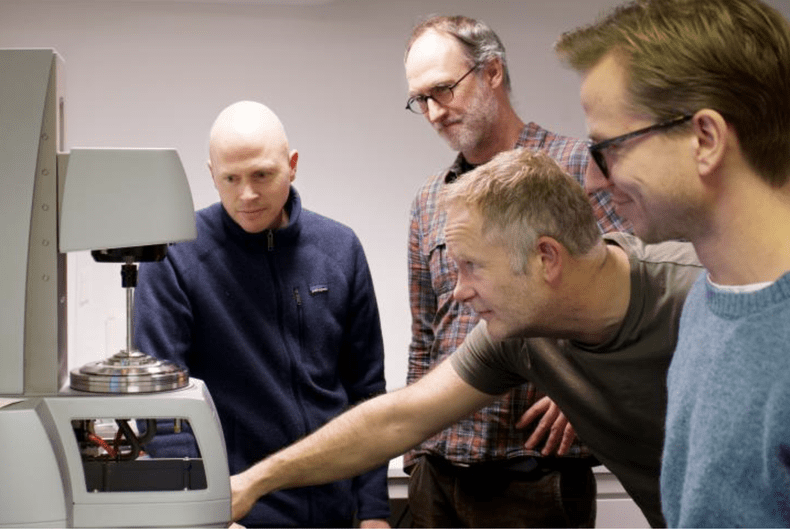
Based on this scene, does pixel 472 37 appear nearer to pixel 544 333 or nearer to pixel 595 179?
pixel 544 333

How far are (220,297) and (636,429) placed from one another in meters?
0.95

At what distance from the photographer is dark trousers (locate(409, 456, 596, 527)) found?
2189 millimetres

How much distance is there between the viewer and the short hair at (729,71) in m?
1.01

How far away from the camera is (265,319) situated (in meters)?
2.22

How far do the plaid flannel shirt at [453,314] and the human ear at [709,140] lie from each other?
114cm

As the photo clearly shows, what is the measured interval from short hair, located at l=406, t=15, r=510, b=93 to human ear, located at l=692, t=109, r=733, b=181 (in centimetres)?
137

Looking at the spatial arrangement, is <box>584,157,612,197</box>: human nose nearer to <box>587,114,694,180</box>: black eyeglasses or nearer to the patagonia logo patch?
<box>587,114,694,180</box>: black eyeglasses

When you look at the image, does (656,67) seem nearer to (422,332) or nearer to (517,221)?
(517,221)

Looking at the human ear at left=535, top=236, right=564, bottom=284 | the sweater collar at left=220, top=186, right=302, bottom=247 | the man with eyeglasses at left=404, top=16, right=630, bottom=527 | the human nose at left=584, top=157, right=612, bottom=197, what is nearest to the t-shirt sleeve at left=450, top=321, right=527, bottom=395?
the human ear at left=535, top=236, right=564, bottom=284

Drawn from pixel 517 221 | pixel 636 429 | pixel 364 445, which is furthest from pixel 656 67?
pixel 364 445

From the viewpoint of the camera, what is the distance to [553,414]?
2.14 meters

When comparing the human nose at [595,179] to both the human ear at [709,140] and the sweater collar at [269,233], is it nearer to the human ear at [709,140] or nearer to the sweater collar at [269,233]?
the human ear at [709,140]

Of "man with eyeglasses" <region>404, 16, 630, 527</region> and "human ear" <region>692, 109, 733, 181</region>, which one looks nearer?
"human ear" <region>692, 109, 733, 181</region>


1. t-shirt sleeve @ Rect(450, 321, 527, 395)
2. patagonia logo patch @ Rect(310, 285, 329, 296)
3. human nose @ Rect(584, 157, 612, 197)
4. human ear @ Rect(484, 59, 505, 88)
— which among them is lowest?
t-shirt sleeve @ Rect(450, 321, 527, 395)
